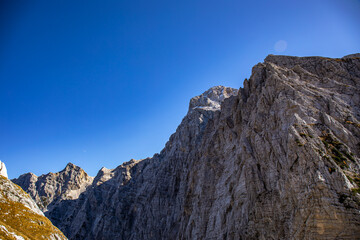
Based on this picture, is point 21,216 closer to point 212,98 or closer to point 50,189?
point 212,98

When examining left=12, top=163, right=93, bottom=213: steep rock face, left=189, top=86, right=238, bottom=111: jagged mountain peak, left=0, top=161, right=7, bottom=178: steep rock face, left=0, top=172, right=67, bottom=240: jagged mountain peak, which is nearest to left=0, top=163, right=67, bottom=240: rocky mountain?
left=0, top=172, right=67, bottom=240: jagged mountain peak

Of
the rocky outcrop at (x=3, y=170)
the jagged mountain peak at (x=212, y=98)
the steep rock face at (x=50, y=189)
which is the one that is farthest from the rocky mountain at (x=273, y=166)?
the steep rock face at (x=50, y=189)

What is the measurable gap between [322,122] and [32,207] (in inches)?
2164

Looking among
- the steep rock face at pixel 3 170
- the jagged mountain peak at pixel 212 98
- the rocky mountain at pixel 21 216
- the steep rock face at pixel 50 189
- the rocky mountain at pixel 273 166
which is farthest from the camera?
the steep rock face at pixel 50 189

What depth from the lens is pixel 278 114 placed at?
5350 centimetres

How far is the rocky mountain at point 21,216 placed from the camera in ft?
110

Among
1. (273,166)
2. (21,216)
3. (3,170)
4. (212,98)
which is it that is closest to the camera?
(21,216)

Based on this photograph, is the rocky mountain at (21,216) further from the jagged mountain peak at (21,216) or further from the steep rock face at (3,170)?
the steep rock face at (3,170)

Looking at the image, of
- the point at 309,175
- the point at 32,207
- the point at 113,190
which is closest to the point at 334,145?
the point at 309,175

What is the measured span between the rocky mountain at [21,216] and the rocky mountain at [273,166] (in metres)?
34.0

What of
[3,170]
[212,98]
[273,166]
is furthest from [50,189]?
[273,166]

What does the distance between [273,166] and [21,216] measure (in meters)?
44.2

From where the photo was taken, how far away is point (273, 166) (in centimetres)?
4850

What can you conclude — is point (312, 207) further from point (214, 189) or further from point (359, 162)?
point (214, 189)
